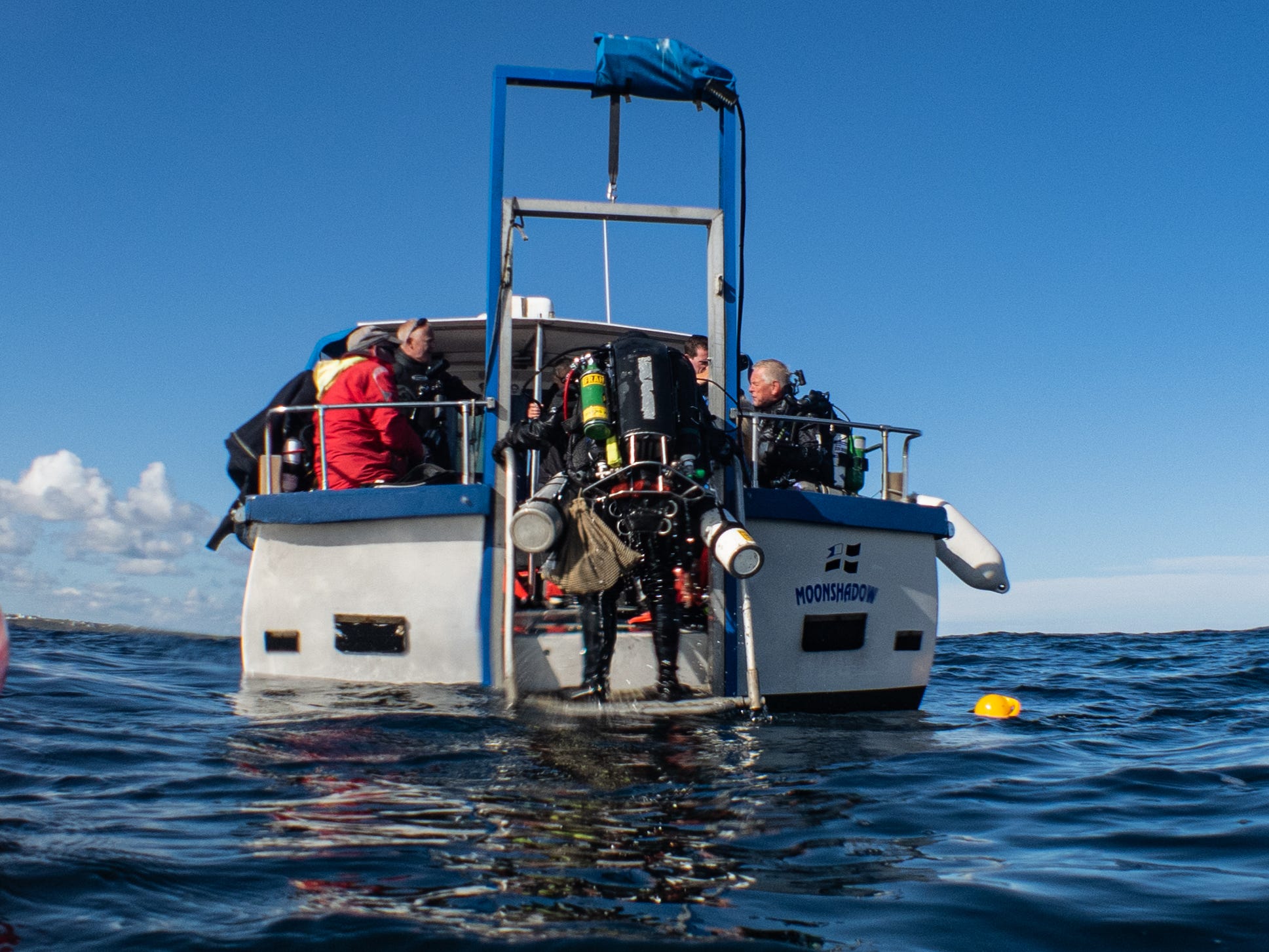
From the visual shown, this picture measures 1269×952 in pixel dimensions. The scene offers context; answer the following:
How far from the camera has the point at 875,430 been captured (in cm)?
641

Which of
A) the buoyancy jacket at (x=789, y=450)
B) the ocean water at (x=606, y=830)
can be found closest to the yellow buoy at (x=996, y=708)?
the ocean water at (x=606, y=830)

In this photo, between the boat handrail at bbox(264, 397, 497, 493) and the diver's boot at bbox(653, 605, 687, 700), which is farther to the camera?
the boat handrail at bbox(264, 397, 497, 493)

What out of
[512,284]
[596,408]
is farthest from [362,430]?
[596,408]

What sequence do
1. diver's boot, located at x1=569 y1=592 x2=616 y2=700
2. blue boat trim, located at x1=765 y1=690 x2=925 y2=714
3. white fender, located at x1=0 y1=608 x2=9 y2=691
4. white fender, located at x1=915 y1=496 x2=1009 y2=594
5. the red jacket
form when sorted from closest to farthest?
1. white fender, located at x1=0 y1=608 x2=9 y2=691
2. diver's boot, located at x1=569 y1=592 x2=616 y2=700
3. blue boat trim, located at x1=765 y1=690 x2=925 y2=714
4. the red jacket
5. white fender, located at x1=915 y1=496 x2=1009 y2=594

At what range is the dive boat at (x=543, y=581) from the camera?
19.1 ft

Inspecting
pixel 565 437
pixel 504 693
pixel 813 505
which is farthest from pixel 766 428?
pixel 504 693

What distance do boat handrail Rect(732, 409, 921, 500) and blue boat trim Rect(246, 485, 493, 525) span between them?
1.50 meters

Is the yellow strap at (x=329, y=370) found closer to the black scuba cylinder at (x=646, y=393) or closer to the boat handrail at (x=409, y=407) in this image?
the boat handrail at (x=409, y=407)

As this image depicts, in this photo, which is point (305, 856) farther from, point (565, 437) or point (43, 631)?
point (43, 631)

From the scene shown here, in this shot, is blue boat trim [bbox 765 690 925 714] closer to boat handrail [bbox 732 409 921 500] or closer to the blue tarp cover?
boat handrail [bbox 732 409 921 500]

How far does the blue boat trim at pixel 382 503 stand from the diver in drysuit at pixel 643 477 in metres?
0.53

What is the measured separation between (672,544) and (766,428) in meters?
1.61

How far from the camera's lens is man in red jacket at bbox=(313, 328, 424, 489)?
6.27m

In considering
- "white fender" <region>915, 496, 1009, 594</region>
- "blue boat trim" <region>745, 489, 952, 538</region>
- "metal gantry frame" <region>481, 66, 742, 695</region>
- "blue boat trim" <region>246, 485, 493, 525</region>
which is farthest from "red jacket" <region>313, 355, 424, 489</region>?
"white fender" <region>915, 496, 1009, 594</region>
